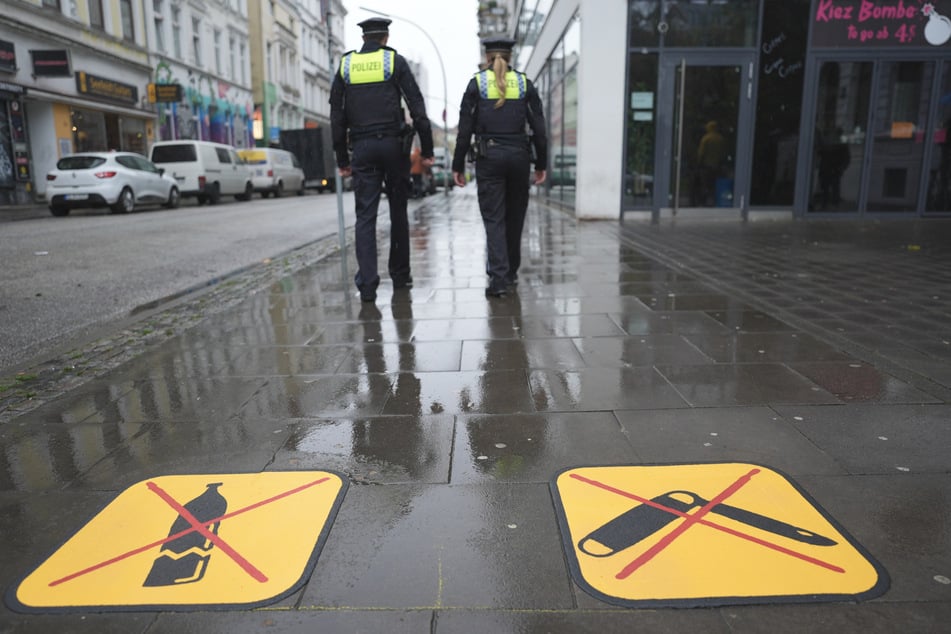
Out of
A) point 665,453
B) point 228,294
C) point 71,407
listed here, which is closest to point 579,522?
point 665,453

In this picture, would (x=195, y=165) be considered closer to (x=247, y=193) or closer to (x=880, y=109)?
(x=247, y=193)

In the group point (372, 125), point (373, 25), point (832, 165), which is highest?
point (373, 25)

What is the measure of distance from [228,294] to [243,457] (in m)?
4.09

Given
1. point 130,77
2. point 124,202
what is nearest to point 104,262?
point 124,202

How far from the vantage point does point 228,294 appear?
6.77 m

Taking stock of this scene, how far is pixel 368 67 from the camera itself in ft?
19.5

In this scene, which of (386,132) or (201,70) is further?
(201,70)

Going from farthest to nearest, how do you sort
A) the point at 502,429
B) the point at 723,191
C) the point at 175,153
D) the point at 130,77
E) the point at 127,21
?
the point at 127,21, the point at 130,77, the point at 175,153, the point at 723,191, the point at 502,429

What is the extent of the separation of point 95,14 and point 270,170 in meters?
8.11

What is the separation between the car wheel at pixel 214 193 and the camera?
2450 cm

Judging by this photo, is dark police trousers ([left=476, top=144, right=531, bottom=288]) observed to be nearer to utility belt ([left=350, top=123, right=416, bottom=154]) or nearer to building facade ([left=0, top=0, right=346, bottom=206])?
utility belt ([left=350, top=123, right=416, bottom=154])

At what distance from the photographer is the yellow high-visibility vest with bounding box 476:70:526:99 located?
609 cm

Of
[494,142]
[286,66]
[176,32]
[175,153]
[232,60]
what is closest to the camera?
[494,142]

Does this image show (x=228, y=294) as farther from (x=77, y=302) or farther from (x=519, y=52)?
(x=519, y=52)
